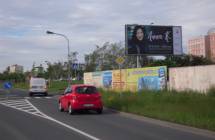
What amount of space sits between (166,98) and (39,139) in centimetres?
1598

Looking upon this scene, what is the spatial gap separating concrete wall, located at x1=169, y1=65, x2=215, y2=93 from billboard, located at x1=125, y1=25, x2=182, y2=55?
49.6 ft

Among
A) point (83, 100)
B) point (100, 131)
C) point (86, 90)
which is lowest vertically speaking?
point (100, 131)

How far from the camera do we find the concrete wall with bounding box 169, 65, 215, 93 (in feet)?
101

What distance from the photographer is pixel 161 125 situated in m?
18.3

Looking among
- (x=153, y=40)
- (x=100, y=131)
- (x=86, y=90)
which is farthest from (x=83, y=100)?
(x=153, y=40)

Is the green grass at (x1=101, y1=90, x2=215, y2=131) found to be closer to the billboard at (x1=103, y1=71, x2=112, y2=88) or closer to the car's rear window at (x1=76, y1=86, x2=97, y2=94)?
the car's rear window at (x1=76, y1=86, x2=97, y2=94)

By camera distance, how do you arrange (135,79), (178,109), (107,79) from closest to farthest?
(178,109) < (135,79) < (107,79)

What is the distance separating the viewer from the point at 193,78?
32.6 m

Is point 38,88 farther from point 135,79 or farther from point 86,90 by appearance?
point 86,90

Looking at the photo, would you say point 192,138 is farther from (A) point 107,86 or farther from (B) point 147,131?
(A) point 107,86

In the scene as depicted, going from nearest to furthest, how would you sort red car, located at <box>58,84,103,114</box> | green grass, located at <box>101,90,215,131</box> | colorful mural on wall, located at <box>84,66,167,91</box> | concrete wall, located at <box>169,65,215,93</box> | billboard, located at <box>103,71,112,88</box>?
green grass, located at <box>101,90,215,131</box> < red car, located at <box>58,84,103,114</box> < concrete wall, located at <box>169,65,215,93</box> < colorful mural on wall, located at <box>84,66,167,91</box> < billboard, located at <box>103,71,112,88</box>

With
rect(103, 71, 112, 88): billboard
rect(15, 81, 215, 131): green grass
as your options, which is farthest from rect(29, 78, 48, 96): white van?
rect(15, 81, 215, 131): green grass

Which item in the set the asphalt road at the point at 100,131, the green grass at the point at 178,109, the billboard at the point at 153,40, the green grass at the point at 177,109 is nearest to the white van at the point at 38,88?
the billboard at the point at 153,40

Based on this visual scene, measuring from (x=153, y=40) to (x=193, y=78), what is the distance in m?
19.3
